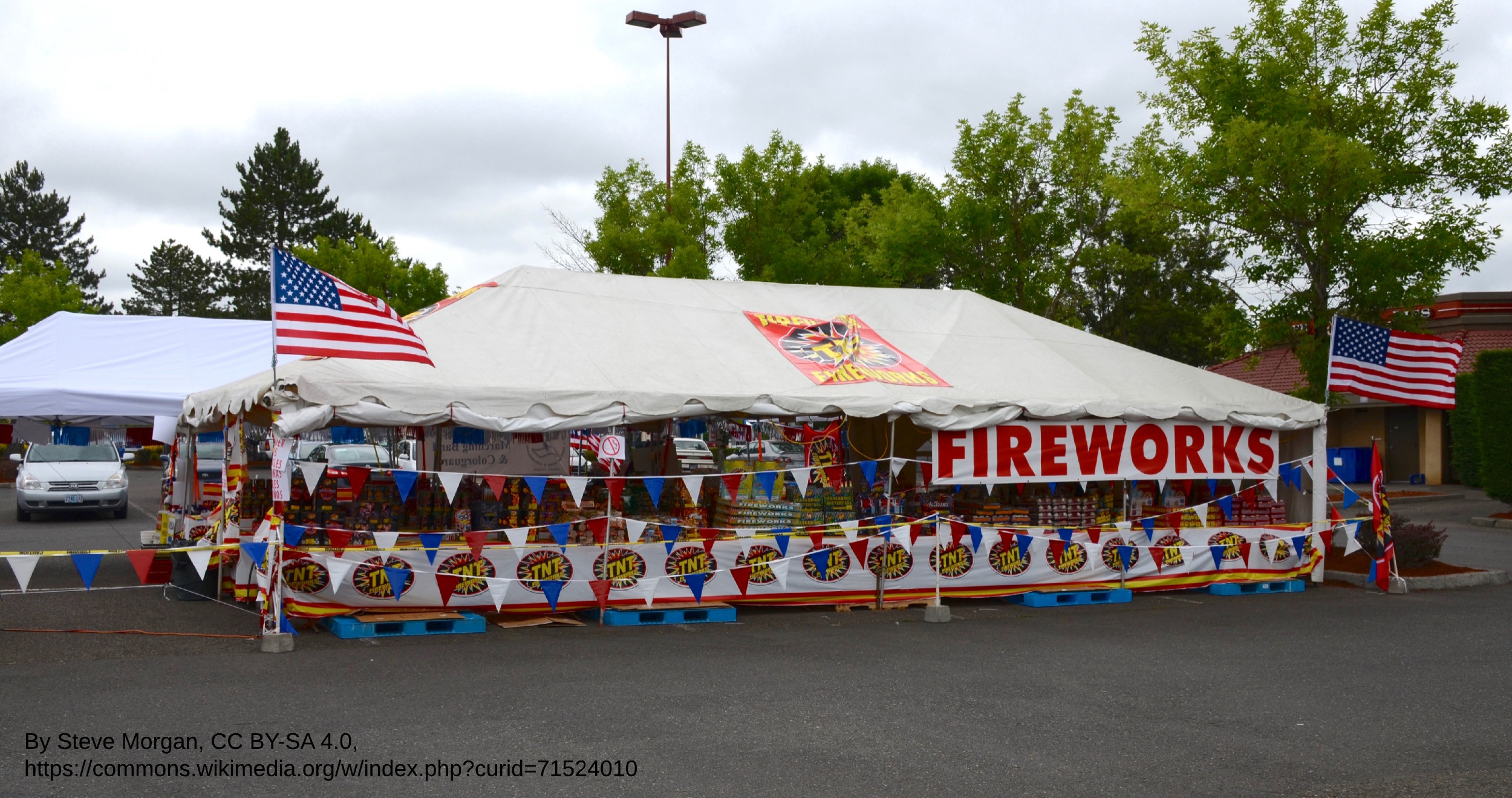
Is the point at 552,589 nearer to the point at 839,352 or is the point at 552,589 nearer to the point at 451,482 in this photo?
the point at 451,482

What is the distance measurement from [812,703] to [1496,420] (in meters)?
21.2

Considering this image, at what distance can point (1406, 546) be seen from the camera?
14453 millimetres

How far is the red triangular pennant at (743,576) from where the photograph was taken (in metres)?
11.4

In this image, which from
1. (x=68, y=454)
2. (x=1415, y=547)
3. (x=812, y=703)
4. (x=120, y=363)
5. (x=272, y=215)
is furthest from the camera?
(x=272, y=215)

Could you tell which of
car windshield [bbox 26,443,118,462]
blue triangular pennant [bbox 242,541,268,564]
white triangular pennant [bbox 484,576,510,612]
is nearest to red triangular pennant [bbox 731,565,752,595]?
white triangular pennant [bbox 484,576,510,612]

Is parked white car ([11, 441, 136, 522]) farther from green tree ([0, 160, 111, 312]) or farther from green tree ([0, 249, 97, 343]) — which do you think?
green tree ([0, 160, 111, 312])

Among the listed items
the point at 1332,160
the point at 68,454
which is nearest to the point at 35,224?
the point at 68,454

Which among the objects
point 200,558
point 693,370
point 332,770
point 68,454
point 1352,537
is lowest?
point 332,770

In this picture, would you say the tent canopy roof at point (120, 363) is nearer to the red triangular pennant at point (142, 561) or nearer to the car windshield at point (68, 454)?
the car windshield at point (68, 454)

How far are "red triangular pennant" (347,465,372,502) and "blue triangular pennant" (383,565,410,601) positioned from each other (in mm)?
894

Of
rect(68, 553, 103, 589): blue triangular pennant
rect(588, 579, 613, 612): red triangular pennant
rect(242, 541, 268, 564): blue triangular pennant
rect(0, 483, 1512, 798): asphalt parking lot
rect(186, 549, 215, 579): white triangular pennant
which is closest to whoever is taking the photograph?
rect(0, 483, 1512, 798): asphalt parking lot

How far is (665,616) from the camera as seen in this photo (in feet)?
35.9

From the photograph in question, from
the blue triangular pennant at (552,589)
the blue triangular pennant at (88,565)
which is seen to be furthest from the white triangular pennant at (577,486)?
the blue triangular pennant at (88,565)

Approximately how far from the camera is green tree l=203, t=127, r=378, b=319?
195 ft
